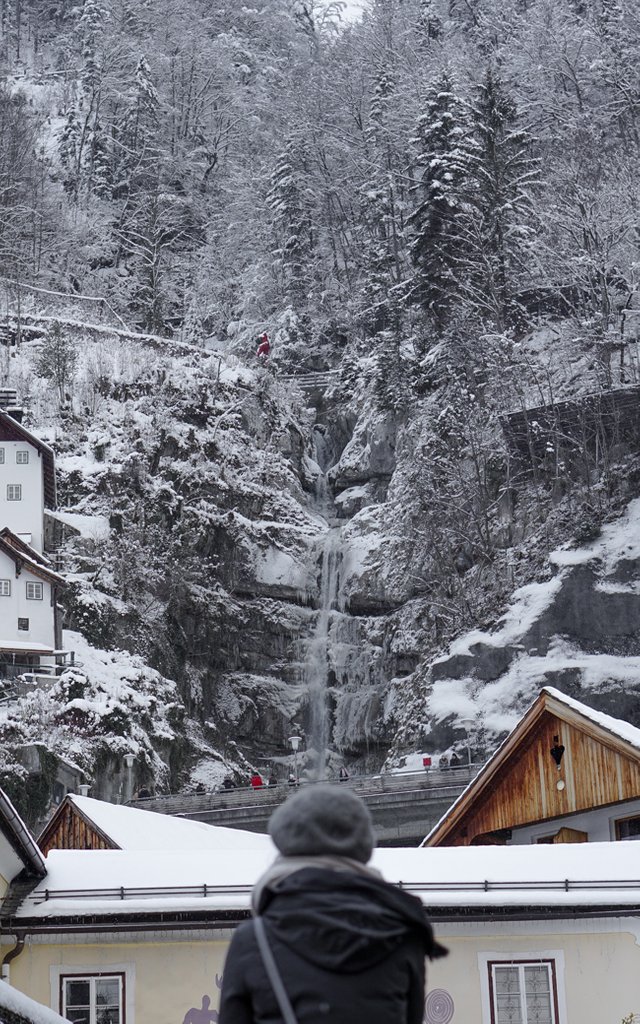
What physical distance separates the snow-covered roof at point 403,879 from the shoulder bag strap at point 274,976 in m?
10.7

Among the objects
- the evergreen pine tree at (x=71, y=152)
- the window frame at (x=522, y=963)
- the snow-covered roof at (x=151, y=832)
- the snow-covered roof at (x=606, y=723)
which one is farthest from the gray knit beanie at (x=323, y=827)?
the evergreen pine tree at (x=71, y=152)

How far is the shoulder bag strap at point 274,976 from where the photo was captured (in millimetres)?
3453

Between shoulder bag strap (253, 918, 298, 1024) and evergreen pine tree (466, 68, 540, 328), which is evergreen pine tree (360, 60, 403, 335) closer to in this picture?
evergreen pine tree (466, 68, 540, 328)

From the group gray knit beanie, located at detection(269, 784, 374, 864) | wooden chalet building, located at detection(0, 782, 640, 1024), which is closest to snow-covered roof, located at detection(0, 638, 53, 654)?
wooden chalet building, located at detection(0, 782, 640, 1024)

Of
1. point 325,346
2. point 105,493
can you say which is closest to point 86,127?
point 325,346

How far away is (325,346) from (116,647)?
912 inches

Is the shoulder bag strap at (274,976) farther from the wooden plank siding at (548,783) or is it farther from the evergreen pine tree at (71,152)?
the evergreen pine tree at (71,152)

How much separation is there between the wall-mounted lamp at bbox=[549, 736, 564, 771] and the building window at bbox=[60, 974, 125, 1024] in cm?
773

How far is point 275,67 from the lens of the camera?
89750 millimetres

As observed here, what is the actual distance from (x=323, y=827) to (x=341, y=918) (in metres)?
0.30

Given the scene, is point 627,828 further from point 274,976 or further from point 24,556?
point 24,556

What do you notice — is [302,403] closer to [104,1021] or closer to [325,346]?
[325,346]

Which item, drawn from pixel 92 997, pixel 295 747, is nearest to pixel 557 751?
pixel 92 997

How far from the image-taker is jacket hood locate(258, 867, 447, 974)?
3.48 m
